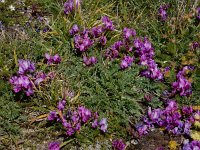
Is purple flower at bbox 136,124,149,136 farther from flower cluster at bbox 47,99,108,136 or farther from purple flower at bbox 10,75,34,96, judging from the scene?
purple flower at bbox 10,75,34,96

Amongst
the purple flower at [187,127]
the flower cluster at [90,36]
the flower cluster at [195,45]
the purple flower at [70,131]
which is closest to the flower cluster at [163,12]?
the flower cluster at [195,45]

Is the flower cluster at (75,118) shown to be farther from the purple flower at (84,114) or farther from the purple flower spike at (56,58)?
the purple flower spike at (56,58)

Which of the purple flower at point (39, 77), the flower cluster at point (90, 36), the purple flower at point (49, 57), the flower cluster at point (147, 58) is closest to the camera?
the purple flower at point (39, 77)

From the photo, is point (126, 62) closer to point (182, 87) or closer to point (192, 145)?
point (182, 87)

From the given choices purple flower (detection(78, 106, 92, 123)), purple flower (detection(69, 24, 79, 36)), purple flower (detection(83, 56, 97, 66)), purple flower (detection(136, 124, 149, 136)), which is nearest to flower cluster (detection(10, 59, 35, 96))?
purple flower (detection(78, 106, 92, 123))

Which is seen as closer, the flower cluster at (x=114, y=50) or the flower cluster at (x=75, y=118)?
the flower cluster at (x=75, y=118)
